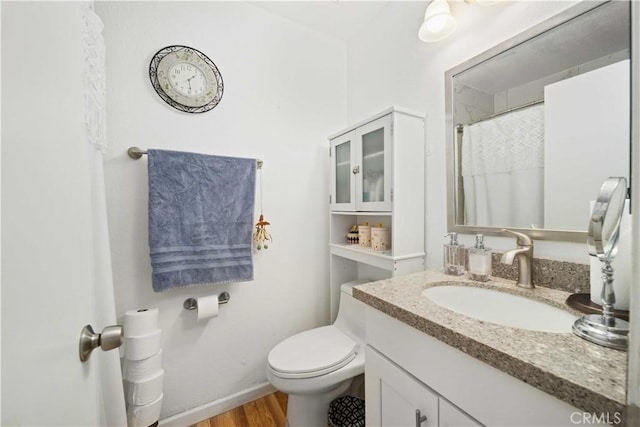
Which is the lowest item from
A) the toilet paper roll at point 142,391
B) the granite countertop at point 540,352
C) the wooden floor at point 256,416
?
the wooden floor at point 256,416

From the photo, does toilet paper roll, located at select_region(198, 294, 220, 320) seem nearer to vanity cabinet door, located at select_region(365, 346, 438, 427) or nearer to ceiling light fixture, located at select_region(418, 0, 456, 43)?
vanity cabinet door, located at select_region(365, 346, 438, 427)

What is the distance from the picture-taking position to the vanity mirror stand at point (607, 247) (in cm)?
45

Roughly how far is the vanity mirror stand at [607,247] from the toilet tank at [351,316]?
2.82ft

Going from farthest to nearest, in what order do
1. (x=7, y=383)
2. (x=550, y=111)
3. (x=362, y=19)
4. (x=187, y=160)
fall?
(x=362, y=19)
(x=187, y=160)
(x=550, y=111)
(x=7, y=383)

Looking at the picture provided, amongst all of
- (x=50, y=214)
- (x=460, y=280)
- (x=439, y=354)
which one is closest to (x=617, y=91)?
(x=460, y=280)

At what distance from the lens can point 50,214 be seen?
0.33m

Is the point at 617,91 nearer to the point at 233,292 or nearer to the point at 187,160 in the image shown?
the point at 187,160

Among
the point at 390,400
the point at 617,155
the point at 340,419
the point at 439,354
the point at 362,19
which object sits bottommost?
the point at 340,419

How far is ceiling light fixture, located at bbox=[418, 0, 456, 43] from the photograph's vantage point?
101 cm

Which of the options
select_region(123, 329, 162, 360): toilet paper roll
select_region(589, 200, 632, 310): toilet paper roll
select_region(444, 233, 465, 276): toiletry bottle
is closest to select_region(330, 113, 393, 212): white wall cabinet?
select_region(444, 233, 465, 276): toiletry bottle

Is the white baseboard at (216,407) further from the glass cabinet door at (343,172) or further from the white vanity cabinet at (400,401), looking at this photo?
the glass cabinet door at (343,172)

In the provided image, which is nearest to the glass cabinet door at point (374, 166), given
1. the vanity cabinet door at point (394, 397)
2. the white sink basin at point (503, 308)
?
the white sink basin at point (503, 308)

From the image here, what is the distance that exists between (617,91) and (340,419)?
1519 mm

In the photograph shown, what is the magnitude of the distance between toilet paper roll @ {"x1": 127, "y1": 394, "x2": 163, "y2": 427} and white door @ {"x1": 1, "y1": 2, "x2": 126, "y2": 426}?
799 millimetres
